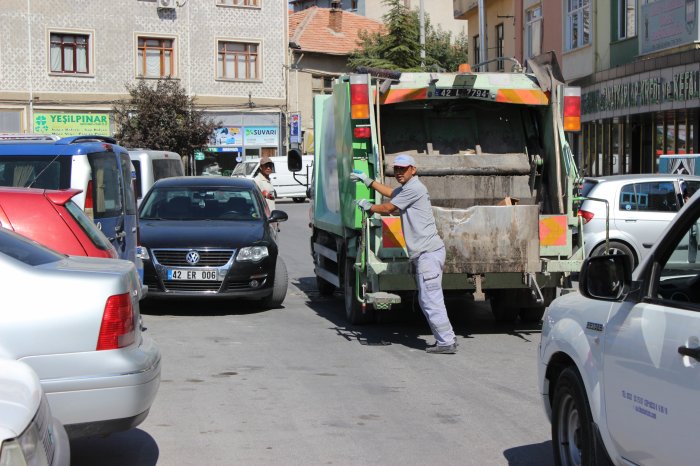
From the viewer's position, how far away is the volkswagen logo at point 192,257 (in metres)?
12.1

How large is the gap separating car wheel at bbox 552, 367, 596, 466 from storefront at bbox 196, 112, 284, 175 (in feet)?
142

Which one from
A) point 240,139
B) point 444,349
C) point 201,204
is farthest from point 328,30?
point 444,349

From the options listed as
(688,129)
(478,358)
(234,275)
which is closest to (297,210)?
(688,129)

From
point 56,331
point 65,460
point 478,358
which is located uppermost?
point 56,331

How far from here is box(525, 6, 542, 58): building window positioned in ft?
110

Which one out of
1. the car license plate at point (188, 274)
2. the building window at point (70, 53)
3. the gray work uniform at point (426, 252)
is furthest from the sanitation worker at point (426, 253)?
the building window at point (70, 53)

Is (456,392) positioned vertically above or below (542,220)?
below

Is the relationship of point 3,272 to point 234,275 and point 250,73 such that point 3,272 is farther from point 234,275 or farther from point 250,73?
point 250,73

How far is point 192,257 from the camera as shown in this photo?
12094 mm

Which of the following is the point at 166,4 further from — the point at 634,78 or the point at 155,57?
the point at 634,78

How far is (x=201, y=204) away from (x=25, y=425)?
34.3ft

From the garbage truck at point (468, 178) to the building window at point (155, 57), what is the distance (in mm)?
35635

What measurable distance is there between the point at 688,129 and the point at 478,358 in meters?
16.3

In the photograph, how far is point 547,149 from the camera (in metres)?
11.3
